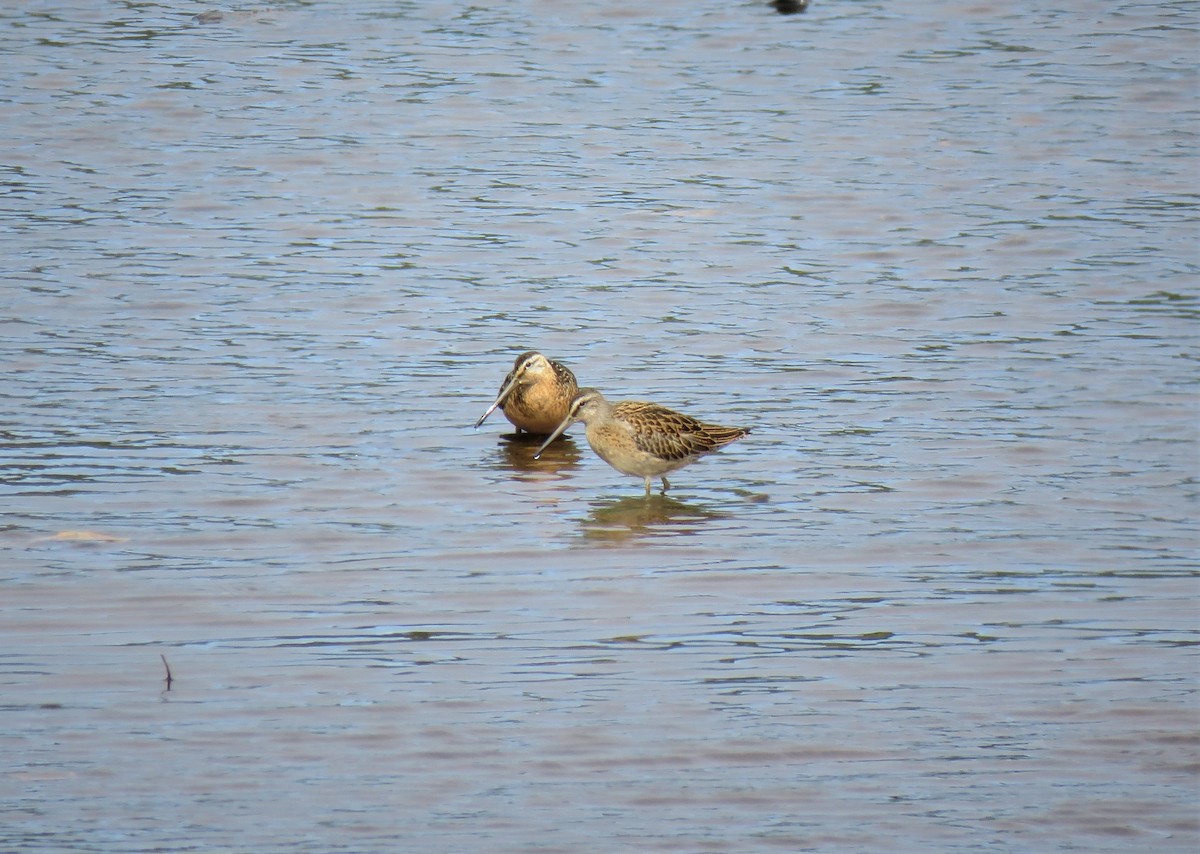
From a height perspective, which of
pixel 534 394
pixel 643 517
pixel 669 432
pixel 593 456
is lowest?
pixel 593 456

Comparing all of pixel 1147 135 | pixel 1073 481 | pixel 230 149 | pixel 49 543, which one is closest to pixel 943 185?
pixel 1147 135

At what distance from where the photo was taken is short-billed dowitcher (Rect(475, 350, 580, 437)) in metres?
12.5

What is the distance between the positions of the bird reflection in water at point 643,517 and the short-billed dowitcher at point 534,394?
55.9 inches

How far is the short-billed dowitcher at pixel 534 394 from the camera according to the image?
12531mm

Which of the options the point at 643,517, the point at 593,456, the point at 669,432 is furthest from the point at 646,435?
the point at 593,456

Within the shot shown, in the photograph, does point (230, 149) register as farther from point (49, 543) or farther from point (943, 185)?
point (49, 543)

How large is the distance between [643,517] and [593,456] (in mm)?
1933

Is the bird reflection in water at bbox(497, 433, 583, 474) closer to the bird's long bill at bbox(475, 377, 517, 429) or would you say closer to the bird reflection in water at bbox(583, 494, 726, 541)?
the bird's long bill at bbox(475, 377, 517, 429)

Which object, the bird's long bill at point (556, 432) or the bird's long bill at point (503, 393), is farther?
the bird's long bill at point (503, 393)

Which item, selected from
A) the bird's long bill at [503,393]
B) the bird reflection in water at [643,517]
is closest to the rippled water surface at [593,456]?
the bird reflection in water at [643,517]

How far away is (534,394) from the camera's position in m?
12.6

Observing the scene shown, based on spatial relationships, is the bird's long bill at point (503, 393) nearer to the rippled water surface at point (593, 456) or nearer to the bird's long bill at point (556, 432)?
the rippled water surface at point (593, 456)

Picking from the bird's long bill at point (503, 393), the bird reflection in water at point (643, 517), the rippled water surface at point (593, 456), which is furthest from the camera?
the bird's long bill at point (503, 393)

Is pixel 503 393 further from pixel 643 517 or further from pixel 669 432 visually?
pixel 643 517
